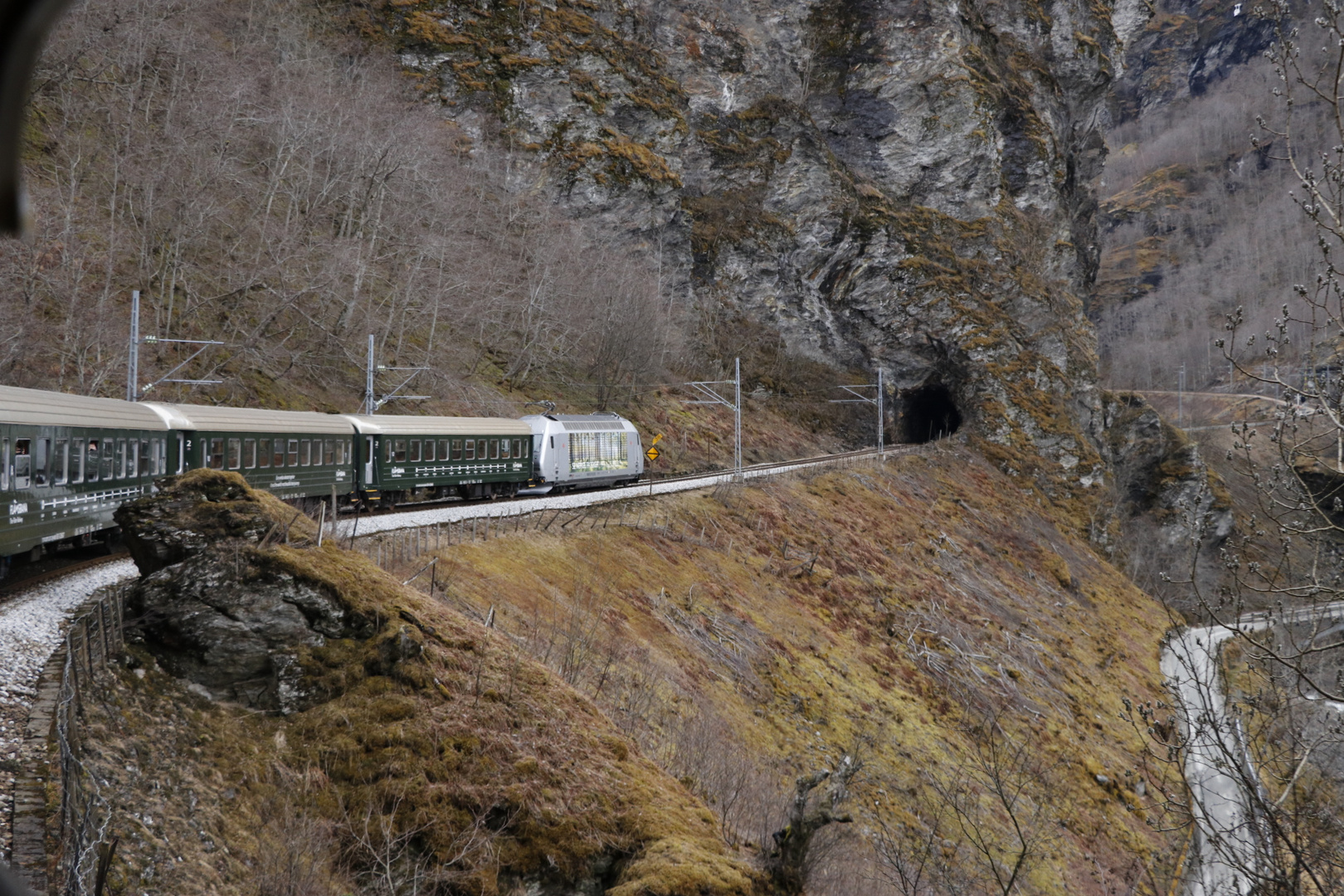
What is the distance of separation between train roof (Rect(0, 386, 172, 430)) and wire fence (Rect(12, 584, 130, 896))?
6763 mm

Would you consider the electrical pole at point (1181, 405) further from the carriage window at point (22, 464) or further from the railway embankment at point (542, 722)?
the carriage window at point (22, 464)

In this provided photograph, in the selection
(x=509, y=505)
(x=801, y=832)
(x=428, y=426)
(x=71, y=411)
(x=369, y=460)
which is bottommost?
(x=801, y=832)

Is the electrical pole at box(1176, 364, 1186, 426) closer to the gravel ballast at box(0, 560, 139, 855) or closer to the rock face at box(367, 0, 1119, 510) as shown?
the rock face at box(367, 0, 1119, 510)

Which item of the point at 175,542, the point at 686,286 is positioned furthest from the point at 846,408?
the point at 175,542

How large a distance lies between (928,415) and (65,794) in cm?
7465

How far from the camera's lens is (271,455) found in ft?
80.5

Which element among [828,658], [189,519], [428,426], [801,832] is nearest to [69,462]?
[189,519]

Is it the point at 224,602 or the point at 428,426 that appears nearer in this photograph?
the point at 224,602

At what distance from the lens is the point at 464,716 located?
10.8 m

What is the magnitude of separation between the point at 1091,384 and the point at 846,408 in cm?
1899

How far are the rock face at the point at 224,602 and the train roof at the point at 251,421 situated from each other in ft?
34.8

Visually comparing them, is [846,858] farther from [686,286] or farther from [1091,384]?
[1091,384]

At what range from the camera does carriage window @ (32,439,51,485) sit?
15.6 m

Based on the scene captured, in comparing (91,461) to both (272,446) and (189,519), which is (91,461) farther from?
(189,519)
